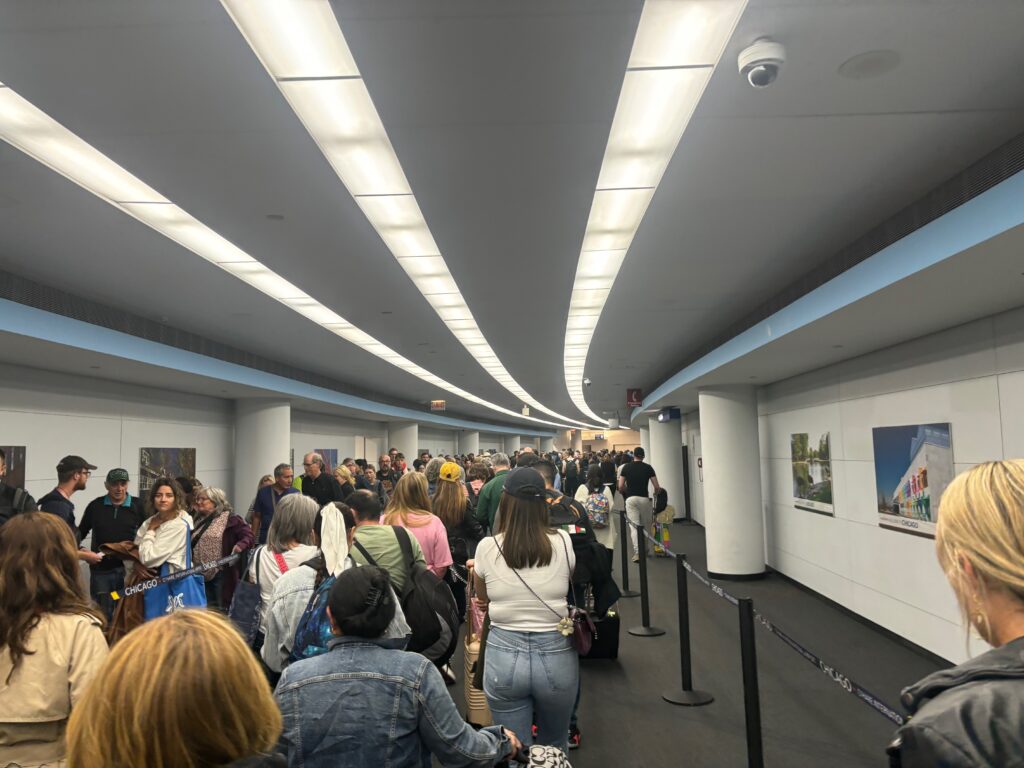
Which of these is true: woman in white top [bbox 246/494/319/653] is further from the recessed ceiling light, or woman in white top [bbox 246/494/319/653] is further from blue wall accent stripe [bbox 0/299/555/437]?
blue wall accent stripe [bbox 0/299/555/437]

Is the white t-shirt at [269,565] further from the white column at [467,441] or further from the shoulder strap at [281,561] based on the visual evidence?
the white column at [467,441]

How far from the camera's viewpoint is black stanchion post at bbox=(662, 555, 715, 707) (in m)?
5.54

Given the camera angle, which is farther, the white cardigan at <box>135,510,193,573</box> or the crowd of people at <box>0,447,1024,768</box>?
the white cardigan at <box>135,510,193,573</box>

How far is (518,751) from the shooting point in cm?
221

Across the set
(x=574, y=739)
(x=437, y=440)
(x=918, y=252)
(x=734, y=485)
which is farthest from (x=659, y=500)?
(x=437, y=440)

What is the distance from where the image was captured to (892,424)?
7469 millimetres

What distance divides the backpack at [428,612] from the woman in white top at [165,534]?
2.84 meters

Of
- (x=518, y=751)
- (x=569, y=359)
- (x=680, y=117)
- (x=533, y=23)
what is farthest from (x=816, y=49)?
(x=569, y=359)

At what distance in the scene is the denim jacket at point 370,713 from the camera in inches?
76.8

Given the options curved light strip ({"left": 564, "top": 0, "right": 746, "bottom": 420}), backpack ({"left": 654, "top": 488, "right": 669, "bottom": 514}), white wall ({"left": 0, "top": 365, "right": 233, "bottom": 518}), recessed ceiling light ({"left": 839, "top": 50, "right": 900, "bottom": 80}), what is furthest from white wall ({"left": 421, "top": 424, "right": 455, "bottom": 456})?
recessed ceiling light ({"left": 839, "top": 50, "right": 900, "bottom": 80})

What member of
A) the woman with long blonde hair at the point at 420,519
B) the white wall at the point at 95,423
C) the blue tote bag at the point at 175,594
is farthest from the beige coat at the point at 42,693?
the white wall at the point at 95,423

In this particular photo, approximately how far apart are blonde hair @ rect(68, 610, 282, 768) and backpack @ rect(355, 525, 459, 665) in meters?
2.15

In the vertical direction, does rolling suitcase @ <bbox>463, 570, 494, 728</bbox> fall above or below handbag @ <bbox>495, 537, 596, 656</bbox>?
below

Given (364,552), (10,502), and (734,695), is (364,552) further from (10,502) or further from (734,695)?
(734,695)
